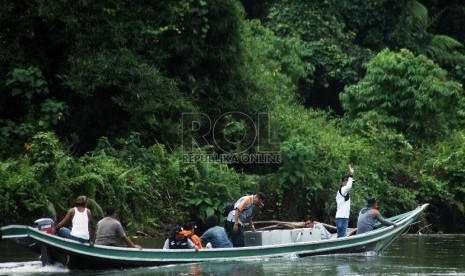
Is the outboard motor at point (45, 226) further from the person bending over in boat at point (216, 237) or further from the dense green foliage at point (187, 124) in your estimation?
the dense green foliage at point (187, 124)

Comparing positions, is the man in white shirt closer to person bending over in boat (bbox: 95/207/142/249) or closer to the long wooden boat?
the long wooden boat

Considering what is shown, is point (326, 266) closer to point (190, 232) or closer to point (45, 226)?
point (190, 232)

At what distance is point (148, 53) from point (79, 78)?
2678 mm

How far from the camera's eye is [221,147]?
28453 mm

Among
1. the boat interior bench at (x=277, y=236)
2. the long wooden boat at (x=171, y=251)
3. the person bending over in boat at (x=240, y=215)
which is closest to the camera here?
the long wooden boat at (x=171, y=251)

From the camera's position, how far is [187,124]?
2736 cm

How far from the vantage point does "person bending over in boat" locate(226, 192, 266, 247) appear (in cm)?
1970

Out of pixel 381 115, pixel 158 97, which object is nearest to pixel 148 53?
pixel 158 97

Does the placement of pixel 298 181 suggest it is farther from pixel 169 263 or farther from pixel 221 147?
pixel 169 263

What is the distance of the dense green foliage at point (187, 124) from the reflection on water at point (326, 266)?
3481mm

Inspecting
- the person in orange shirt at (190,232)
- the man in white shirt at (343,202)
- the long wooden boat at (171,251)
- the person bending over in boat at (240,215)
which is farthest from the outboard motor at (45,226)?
the man in white shirt at (343,202)

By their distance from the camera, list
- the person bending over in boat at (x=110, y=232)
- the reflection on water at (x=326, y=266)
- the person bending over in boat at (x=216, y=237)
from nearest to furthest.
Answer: the reflection on water at (x=326, y=266)
the person bending over in boat at (x=110, y=232)
the person bending over in boat at (x=216, y=237)

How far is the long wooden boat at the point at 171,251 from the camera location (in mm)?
16688

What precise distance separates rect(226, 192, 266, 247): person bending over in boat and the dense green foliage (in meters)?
3.86
